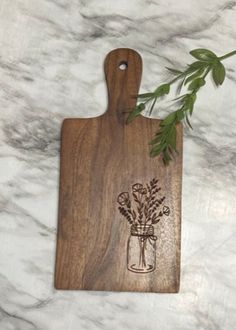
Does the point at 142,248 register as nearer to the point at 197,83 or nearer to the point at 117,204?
the point at 117,204

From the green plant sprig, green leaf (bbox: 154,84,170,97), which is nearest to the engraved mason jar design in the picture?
the green plant sprig

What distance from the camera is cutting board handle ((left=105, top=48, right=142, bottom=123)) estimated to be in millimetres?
1021

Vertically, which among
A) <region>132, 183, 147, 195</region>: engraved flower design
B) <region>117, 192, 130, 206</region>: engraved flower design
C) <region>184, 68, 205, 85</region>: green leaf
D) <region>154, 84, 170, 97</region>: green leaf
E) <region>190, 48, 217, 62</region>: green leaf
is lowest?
<region>117, 192, 130, 206</region>: engraved flower design

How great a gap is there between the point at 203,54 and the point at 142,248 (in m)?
0.37

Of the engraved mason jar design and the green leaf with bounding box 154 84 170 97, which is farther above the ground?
the green leaf with bounding box 154 84 170 97

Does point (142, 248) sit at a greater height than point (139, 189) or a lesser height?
lesser

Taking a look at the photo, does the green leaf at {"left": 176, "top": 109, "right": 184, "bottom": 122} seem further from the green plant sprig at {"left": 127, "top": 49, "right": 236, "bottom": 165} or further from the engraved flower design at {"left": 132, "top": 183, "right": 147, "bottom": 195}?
the engraved flower design at {"left": 132, "top": 183, "right": 147, "bottom": 195}

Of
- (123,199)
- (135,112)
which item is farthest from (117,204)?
(135,112)

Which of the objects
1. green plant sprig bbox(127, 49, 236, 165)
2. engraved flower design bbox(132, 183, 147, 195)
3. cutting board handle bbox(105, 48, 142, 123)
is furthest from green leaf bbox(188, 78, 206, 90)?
engraved flower design bbox(132, 183, 147, 195)

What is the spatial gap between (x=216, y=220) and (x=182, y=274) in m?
0.12

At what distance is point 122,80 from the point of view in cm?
103

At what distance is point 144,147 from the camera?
102 centimetres

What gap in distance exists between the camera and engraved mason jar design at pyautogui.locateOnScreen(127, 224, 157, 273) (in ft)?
3.26

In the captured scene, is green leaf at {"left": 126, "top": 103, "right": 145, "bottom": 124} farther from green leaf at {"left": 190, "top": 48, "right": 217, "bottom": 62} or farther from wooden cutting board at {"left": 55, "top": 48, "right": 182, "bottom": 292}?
green leaf at {"left": 190, "top": 48, "right": 217, "bottom": 62}
